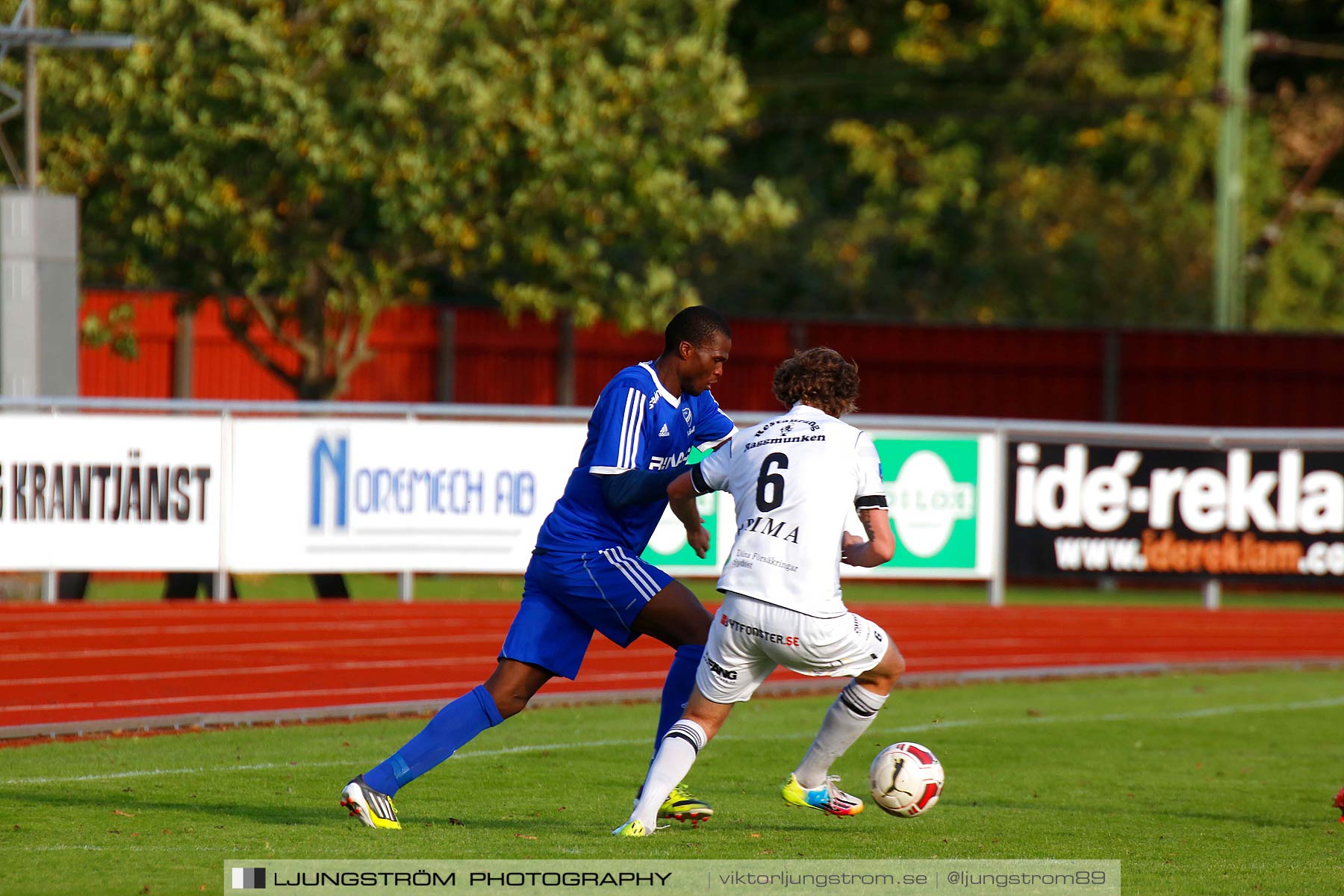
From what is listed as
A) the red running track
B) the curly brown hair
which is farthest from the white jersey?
the red running track

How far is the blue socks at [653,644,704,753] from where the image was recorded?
22.5 ft

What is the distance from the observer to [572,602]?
6.73 m

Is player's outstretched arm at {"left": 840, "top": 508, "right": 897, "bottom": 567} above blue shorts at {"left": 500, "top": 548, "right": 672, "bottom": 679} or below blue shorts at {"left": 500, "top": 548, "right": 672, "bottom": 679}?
above

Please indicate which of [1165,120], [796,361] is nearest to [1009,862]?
[796,361]

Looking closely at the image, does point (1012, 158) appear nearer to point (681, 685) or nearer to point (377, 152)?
point (377, 152)

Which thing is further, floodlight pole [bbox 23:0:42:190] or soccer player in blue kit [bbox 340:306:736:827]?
floodlight pole [bbox 23:0:42:190]

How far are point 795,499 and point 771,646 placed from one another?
1.70 feet

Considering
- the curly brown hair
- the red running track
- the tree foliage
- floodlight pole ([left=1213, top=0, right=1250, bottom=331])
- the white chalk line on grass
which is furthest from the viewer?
the tree foliage

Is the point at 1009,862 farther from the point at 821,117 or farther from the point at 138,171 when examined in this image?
the point at 821,117

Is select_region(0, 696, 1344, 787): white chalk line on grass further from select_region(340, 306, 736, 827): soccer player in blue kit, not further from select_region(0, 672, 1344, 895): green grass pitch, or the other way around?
select_region(340, 306, 736, 827): soccer player in blue kit

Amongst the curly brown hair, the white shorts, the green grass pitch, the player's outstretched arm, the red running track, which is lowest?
the red running track

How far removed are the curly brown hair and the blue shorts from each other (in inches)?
34.2

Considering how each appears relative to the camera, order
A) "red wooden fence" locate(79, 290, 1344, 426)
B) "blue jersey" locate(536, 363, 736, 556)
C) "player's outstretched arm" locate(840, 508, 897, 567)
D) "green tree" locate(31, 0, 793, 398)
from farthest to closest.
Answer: "red wooden fence" locate(79, 290, 1344, 426)
"green tree" locate(31, 0, 793, 398)
"blue jersey" locate(536, 363, 736, 556)
"player's outstretched arm" locate(840, 508, 897, 567)

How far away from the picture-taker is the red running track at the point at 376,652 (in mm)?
11086
